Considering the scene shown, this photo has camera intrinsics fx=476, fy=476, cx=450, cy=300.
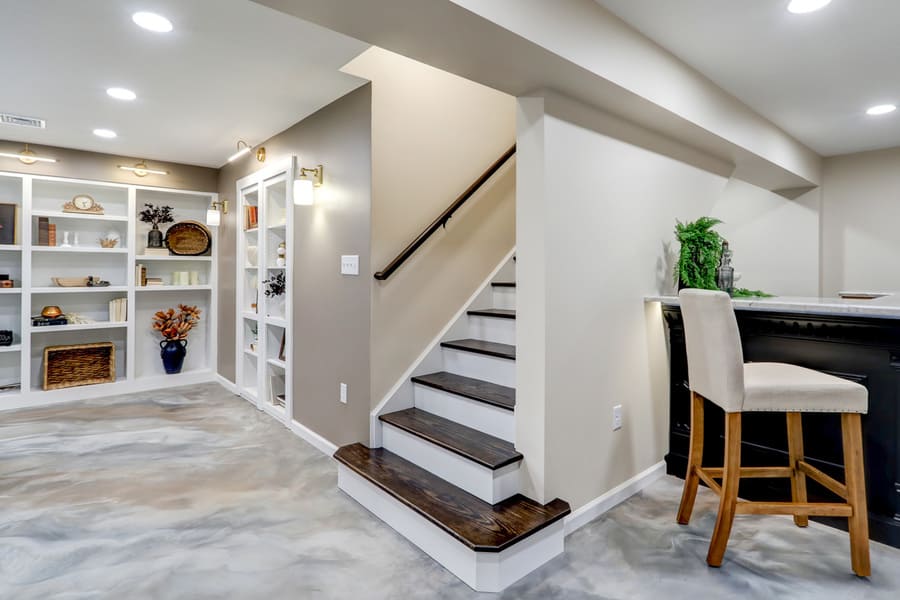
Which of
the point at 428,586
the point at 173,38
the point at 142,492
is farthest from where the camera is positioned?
the point at 142,492

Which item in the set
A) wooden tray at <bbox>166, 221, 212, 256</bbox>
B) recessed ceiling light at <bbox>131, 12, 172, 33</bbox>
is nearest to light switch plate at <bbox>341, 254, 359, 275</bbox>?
recessed ceiling light at <bbox>131, 12, 172, 33</bbox>

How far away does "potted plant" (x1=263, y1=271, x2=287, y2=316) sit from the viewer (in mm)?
3930

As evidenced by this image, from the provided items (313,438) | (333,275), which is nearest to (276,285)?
(333,275)

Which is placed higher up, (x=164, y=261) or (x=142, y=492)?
(x=164, y=261)

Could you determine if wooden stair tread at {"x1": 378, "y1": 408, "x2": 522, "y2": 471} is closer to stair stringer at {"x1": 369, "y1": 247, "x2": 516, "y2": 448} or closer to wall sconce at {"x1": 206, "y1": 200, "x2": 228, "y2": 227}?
stair stringer at {"x1": 369, "y1": 247, "x2": 516, "y2": 448}

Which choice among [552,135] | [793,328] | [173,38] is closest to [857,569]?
[793,328]

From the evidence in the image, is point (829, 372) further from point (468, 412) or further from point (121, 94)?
point (121, 94)

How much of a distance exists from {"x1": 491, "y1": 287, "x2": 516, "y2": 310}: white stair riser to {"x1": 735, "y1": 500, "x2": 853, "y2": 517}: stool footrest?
1813mm

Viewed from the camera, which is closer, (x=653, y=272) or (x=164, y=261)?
(x=653, y=272)

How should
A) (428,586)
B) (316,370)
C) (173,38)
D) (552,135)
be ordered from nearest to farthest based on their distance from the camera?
(428,586), (552,135), (173,38), (316,370)

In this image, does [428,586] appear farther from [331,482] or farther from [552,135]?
[552,135]

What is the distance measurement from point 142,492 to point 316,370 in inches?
46.6

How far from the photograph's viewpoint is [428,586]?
186cm

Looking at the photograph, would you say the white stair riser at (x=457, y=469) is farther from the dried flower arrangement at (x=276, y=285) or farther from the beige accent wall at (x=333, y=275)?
the dried flower arrangement at (x=276, y=285)
